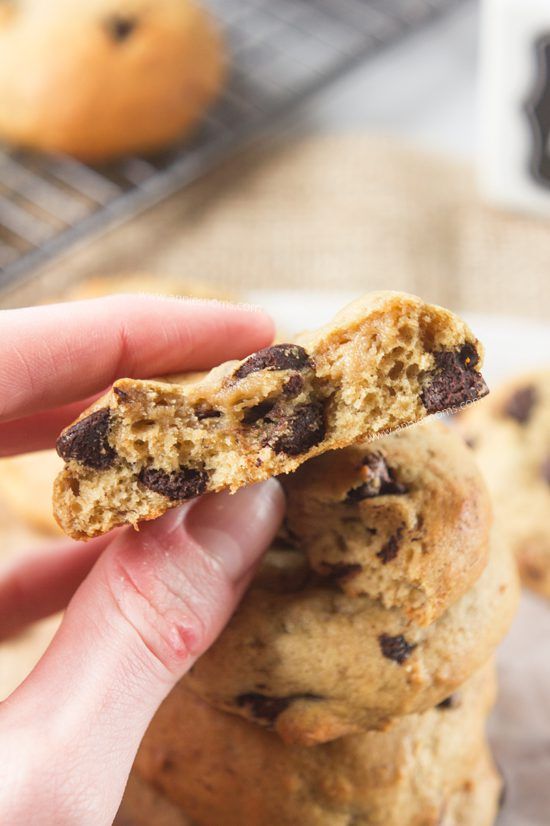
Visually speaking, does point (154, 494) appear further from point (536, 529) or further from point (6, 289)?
point (6, 289)

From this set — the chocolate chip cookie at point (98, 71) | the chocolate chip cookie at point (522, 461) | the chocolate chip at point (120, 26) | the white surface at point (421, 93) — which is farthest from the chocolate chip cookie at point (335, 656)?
the white surface at point (421, 93)

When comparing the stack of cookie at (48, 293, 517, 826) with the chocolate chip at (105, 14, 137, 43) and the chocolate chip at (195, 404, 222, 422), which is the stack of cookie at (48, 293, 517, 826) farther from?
the chocolate chip at (105, 14, 137, 43)

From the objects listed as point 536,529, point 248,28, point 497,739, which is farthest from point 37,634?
point 248,28

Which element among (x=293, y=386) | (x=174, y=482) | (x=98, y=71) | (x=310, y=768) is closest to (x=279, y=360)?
(x=293, y=386)

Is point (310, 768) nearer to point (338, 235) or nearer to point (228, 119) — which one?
point (338, 235)

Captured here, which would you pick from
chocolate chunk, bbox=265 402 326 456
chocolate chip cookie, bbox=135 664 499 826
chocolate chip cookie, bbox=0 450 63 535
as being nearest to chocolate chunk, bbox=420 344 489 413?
chocolate chunk, bbox=265 402 326 456

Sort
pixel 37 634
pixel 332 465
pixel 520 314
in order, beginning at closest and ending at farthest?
pixel 332 465 < pixel 37 634 < pixel 520 314
